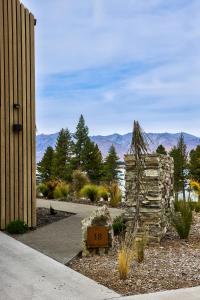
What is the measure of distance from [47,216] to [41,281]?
228 inches

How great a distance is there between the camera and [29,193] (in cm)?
991

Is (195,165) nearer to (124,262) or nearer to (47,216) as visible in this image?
(47,216)

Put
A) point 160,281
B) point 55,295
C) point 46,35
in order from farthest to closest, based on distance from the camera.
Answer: point 46,35 < point 160,281 < point 55,295

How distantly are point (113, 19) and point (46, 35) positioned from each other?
9.74 feet

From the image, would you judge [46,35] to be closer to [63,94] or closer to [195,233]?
[195,233]

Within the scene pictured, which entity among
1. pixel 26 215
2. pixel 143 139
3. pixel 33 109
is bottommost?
pixel 26 215

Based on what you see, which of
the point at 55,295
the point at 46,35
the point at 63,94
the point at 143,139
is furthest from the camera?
the point at 63,94

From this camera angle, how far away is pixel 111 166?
4959 cm

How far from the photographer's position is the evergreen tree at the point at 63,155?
4626 cm

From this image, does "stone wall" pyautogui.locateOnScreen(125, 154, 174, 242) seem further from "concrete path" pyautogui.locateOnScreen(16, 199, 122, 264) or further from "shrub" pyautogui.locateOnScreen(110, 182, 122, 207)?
"shrub" pyautogui.locateOnScreen(110, 182, 122, 207)

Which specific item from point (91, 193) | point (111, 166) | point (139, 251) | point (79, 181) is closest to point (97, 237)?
point (139, 251)

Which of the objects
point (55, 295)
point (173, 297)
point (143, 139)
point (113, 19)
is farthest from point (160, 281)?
point (113, 19)

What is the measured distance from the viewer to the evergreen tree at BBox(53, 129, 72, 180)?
152 ft

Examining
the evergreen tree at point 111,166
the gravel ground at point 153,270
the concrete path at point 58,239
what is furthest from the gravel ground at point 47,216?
the evergreen tree at point 111,166
